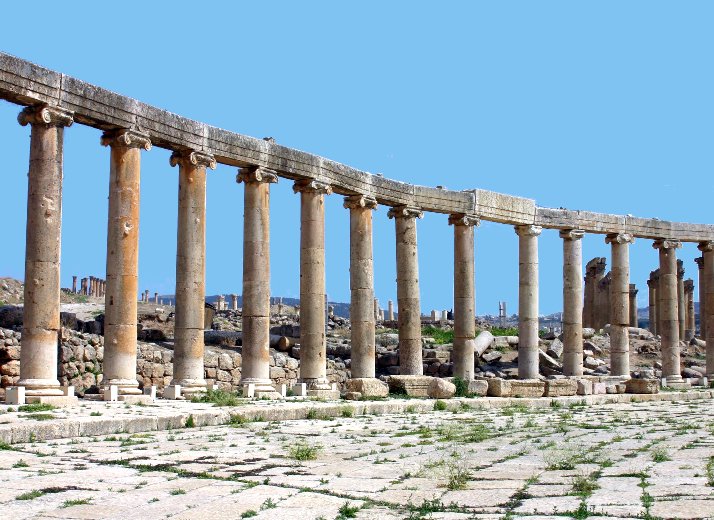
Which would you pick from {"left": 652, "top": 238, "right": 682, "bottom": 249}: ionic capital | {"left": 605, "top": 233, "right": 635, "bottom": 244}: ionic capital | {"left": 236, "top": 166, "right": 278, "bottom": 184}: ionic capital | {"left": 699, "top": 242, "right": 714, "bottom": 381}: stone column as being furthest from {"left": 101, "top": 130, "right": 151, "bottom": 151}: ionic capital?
{"left": 699, "top": 242, "right": 714, "bottom": 381}: stone column

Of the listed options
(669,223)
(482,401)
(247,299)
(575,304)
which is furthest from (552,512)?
(669,223)

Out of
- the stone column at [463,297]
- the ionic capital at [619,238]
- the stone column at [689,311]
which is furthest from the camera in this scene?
the stone column at [689,311]

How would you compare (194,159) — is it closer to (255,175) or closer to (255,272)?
(255,175)

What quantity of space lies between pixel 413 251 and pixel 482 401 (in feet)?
28.3

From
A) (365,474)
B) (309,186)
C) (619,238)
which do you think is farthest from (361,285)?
(365,474)

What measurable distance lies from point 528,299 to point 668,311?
8.55 metres

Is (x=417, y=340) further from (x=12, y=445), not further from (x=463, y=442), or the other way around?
(x=12, y=445)

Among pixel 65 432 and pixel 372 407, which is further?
pixel 372 407

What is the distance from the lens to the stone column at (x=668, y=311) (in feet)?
143

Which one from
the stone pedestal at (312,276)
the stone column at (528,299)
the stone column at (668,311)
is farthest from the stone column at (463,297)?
the stone column at (668,311)

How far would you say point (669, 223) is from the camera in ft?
144

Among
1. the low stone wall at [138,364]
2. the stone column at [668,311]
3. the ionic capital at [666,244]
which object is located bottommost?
the low stone wall at [138,364]

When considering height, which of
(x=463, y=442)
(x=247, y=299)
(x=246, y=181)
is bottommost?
(x=463, y=442)

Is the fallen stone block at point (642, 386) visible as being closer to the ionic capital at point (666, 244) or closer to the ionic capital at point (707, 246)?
the ionic capital at point (666, 244)
